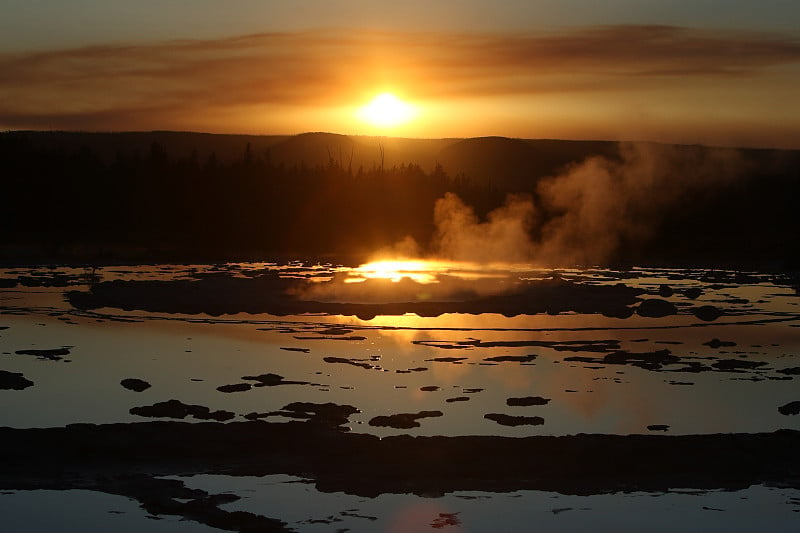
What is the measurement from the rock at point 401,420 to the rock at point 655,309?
63.4ft

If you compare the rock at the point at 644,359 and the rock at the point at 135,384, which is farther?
the rock at the point at 644,359

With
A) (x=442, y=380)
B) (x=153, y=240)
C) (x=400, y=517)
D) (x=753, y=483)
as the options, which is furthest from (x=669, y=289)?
(x=153, y=240)

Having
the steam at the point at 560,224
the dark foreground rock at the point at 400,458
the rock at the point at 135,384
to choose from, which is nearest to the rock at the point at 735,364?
the dark foreground rock at the point at 400,458

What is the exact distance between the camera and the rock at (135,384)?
1884 cm

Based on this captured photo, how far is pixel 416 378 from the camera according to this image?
20391mm

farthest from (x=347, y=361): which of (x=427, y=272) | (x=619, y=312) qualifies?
(x=427, y=272)

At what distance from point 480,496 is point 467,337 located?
1564cm

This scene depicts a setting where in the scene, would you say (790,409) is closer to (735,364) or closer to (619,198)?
(735,364)

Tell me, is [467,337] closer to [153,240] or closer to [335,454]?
[335,454]

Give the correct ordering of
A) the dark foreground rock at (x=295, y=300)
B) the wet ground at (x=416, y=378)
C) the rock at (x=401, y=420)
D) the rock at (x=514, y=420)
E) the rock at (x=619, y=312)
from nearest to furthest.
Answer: the wet ground at (x=416, y=378) < the rock at (x=401, y=420) < the rock at (x=514, y=420) < the rock at (x=619, y=312) < the dark foreground rock at (x=295, y=300)

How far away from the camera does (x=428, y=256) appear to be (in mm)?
83188

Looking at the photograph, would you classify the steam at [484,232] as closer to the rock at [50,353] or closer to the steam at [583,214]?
the steam at [583,214]

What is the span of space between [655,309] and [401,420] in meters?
21.6

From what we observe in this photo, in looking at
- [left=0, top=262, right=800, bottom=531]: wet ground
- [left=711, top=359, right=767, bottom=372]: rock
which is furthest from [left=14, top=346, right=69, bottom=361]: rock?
[left=711, top=359, right=767, bottom=372]: rock
